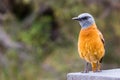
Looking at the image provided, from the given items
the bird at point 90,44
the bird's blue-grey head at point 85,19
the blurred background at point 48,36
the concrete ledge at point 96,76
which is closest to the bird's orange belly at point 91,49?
the bird at point 90,44

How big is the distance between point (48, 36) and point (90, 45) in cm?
752

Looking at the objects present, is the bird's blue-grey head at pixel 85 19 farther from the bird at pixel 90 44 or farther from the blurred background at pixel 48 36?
the blurred background at pixel 48 36

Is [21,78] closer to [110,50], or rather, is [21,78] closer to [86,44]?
[110,50]

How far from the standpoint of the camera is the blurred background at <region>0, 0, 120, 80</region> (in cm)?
1110

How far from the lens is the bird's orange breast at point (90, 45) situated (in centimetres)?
432

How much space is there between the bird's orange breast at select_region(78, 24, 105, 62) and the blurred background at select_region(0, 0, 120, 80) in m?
6.52

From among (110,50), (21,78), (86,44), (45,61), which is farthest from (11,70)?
(86,44)

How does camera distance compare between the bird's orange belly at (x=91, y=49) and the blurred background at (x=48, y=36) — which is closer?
Answer: the bird's orange belly at (x=91, y=49)

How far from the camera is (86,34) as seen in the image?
433 cm

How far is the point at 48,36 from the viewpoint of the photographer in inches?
466

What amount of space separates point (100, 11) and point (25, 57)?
71.5 inches

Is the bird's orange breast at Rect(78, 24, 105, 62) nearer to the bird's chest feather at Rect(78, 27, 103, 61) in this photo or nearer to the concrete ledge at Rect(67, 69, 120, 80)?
the bird's chest feather at Rect(78, 27, 103, 61)

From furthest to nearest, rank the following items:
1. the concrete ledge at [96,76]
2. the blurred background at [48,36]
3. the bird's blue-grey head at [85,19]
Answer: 1. the blurred background at [48,36]
2. the bird's blue-grey head at [85,19]
3. the concrete ledge at [96,76]

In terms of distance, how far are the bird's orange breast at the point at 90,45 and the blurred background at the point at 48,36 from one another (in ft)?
21.4
